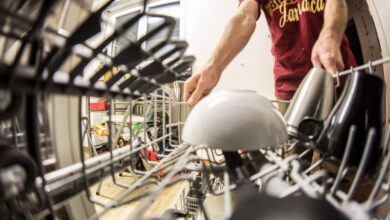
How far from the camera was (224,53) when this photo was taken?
23.1 inches

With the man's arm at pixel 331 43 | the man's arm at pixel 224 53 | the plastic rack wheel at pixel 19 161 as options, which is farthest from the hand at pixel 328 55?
the plastic rack wheel at pixel 19 161

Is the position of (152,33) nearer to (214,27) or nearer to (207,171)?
(207,171)

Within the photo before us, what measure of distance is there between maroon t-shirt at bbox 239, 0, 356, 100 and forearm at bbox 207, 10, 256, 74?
14 centimetres

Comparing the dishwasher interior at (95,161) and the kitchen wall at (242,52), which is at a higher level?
the kitchen wall at (242,52)

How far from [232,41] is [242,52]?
3.45ft

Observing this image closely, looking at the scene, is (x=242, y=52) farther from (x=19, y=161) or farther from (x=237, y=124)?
(x=19, y=161)

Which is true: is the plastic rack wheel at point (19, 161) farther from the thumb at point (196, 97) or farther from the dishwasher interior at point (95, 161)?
the thumb at point (196, 97)

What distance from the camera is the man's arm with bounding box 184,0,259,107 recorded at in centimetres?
49

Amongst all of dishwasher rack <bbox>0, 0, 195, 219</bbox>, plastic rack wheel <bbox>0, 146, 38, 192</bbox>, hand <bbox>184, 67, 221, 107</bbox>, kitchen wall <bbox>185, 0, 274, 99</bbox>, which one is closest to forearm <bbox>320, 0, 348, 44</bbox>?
hand <bbox>184, 67, 221, 107</bbox>

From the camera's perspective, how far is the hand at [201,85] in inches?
18.9

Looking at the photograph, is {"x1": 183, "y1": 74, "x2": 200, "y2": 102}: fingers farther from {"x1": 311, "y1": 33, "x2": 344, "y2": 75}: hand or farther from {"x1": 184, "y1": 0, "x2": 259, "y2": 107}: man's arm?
{"x1": 311, "y1": 33, "x2": 344, "y2": 75}: hand

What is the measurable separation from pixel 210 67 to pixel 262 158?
313 mm

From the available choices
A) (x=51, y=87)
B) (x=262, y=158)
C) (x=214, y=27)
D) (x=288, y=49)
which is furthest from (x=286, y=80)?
(x=214, y=27)

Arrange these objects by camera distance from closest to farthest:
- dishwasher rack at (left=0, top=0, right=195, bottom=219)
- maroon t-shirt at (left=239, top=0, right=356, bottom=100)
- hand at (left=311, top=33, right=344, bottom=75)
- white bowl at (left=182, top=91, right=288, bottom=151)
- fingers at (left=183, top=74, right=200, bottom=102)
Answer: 1. dishwasher rack at (left=0, top=0, right=195, bottom=219)
2. white bowl at (left=182, top=91, right=288, bottom=151)
3. hand at (left=311, top=33, right=344, bottom=75)
4. fingers at (left=183, top=74, right=200, bottom=102)
5. maroon t-shirt at (left=239, top=0, right=356, bottom=100)
